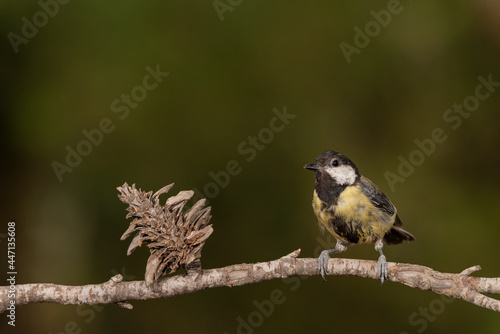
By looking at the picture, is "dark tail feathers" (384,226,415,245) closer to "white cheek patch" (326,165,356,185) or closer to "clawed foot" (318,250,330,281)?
"white cheek patch" (326,165,356,185)

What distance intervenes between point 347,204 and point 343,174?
0.07m

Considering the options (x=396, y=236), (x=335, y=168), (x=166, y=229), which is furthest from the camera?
(x=396, y=236)

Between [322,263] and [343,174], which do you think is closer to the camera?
[322,263]

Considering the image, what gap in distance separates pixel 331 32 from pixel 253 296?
0.88 meters

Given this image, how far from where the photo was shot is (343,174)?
127 cm

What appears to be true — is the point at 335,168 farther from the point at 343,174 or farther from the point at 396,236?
the point at 396,236

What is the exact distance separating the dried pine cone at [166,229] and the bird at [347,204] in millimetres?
357

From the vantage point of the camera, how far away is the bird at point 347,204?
1254mm

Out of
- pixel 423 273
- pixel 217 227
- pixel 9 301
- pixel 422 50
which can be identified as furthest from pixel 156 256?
pixel 422 50

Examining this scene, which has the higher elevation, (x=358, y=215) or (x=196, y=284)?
(x=196, y=284)

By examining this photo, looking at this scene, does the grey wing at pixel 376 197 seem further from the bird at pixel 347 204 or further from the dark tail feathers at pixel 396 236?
the dark tail feathers at pixel 396 236

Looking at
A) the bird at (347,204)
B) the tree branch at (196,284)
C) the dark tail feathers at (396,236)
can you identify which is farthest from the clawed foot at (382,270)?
the dark tail feathers at (396,236)

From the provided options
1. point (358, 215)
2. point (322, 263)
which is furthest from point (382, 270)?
point (358, 215)

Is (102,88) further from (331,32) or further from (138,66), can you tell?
(331,32)
